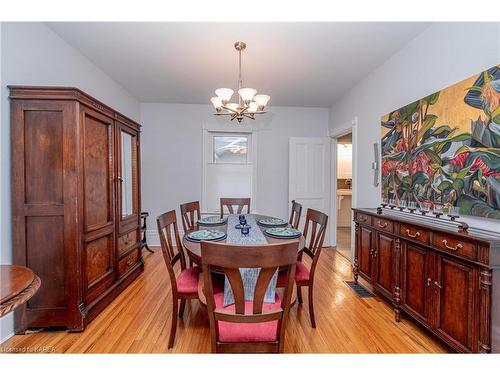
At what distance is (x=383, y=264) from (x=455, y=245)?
0.88 metres

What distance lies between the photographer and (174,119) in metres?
4.58

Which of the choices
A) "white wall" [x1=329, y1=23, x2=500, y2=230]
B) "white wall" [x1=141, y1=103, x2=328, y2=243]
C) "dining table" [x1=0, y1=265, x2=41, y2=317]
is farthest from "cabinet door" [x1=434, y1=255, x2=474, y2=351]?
"white wall" [x1=141, y1=103, x2=328, y2=243]

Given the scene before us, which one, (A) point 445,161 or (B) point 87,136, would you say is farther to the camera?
(B) point 87,136

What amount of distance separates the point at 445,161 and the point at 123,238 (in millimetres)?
3287

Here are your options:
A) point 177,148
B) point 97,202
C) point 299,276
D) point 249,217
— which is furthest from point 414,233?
point 177,148

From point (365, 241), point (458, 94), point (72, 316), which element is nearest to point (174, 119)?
point (72, 316)

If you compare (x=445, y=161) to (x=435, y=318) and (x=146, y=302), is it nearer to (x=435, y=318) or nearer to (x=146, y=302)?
(x=435, y=318)

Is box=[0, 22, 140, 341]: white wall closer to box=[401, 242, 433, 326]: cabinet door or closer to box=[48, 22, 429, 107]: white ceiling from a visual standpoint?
box=[48, 22, 429, 107]: white ceiling

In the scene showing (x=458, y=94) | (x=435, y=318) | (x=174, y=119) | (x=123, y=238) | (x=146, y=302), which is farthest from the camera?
(x=174, y=119)

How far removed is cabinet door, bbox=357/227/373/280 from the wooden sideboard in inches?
1.7

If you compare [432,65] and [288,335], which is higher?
[432,65]

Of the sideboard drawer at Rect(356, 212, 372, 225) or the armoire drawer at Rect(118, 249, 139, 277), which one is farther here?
the armoire drawer at Rect(118, 249, 139, 277)

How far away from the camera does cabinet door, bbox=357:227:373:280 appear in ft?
8.61
